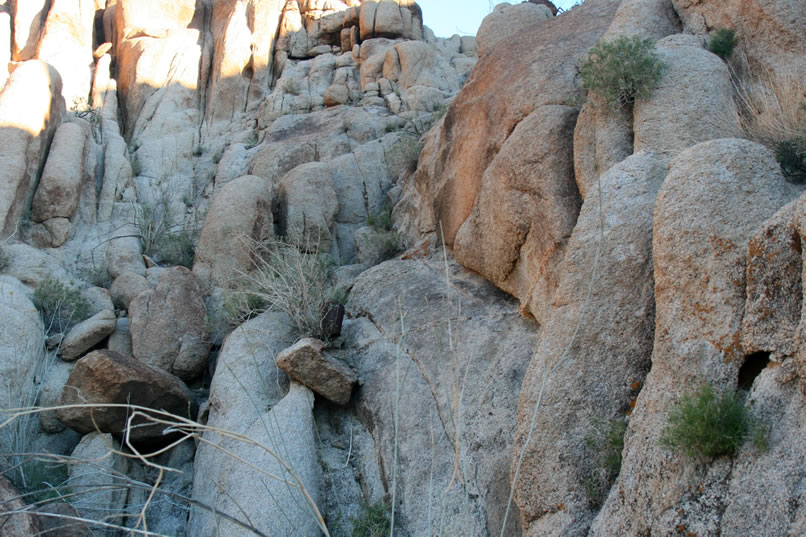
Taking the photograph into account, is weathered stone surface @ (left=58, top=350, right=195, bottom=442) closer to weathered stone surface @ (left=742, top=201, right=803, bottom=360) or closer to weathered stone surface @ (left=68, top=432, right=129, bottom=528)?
weathered stone surface @ (left=68, top=432, right=129, bottom=528)

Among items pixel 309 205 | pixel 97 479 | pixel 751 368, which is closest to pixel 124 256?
pixel 309 205

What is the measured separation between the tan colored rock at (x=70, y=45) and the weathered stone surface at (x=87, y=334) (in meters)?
7.50

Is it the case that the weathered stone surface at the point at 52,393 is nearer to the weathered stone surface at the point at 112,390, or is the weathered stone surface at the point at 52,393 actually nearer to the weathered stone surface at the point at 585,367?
the weathered stone surface at the point at 112,390

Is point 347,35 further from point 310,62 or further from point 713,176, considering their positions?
point 713,176

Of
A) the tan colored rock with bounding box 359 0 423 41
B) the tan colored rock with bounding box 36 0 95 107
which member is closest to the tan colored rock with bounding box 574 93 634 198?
the tan colored rock with bounding box 359 0 423 41

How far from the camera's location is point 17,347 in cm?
694

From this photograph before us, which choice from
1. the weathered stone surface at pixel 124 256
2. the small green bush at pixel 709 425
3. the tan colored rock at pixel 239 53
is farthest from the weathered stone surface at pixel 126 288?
the small green bush at pixel 709 425

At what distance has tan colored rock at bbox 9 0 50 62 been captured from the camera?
47.9 ft

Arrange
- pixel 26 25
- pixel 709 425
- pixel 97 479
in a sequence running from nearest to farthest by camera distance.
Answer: pixel 709 425 < pixel 97 479 < pixel 26 25

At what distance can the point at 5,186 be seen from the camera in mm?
9180

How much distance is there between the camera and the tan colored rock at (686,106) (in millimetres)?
4797

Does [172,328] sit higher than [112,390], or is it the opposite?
[172,328]

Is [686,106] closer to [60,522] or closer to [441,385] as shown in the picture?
[441,385]

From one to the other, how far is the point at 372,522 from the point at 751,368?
2980 mm
